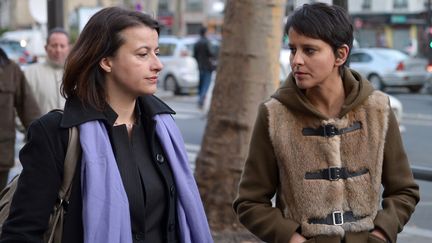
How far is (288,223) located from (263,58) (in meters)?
4.44

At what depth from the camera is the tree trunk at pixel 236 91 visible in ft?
24.8

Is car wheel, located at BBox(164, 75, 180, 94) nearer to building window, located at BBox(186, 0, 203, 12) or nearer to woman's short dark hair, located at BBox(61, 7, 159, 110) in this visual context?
woman's short dark hair, located at BBox(61, 7, 159, 110)

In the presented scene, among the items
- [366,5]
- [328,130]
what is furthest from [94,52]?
[366,5]

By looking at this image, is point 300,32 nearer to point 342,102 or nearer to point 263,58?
point 342,102

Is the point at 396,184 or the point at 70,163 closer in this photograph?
the point at 70,163

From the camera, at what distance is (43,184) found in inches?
118

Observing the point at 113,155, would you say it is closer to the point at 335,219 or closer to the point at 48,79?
the point at 335,219

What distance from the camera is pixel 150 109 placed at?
11.0 feet

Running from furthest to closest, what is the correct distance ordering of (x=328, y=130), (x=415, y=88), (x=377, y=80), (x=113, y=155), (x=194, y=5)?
(x=194, y=5)
(x=415, y=88)
(x=377, y=80)
(x=328, y=130)
(x=113, y=155)

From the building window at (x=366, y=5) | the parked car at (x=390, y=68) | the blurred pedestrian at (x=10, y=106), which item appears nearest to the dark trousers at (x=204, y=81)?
the parked car at (x=390, y=68)

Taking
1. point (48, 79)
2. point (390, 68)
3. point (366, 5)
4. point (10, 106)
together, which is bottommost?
point (390, 68)

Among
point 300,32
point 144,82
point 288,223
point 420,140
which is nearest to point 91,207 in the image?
point 144,82

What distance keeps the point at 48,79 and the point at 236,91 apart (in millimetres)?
1554

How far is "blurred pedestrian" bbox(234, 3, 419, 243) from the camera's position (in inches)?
126
